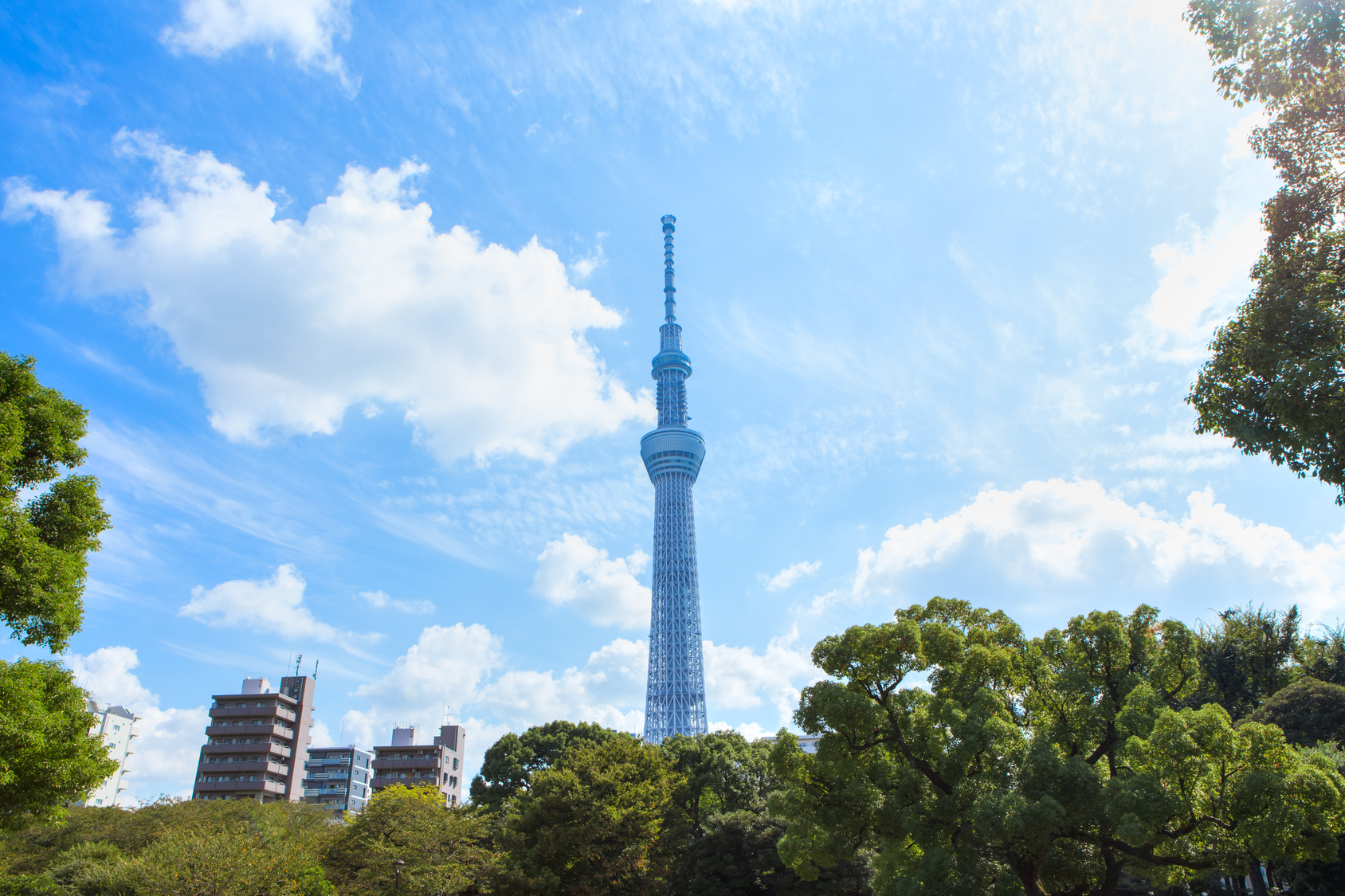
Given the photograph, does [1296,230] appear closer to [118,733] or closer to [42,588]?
[42,588]

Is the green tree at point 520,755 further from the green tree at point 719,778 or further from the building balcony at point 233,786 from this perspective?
the building balcony at point 233,786

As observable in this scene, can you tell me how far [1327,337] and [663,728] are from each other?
6356 centimetres

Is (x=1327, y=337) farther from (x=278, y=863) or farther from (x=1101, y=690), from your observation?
(x=278, y=863)

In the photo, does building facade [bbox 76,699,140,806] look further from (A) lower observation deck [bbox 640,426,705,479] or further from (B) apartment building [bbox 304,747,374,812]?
(A) lower observation deck [bbox 640,426,705,479]

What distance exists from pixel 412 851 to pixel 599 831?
16.8ft

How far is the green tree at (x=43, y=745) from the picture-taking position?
1020 centimetres

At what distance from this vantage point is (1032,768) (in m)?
13.1

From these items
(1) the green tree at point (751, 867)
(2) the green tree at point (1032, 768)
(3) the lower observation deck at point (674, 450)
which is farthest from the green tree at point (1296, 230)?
(3) the lower observation deck at point (674, 450)

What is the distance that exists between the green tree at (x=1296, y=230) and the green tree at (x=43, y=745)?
1567cm

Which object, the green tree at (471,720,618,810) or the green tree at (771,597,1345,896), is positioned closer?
the green tree at (771,597,1345,896)

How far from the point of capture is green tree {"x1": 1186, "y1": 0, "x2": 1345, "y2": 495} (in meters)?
8.77

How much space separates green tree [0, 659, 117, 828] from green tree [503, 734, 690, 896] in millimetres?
13810

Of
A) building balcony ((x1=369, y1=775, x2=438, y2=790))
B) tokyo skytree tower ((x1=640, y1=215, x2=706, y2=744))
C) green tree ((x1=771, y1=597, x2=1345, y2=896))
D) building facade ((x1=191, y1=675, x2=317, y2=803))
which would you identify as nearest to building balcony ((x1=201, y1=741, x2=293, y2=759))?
building facade ((x1=191, y1=675, x2=317, y2=803))

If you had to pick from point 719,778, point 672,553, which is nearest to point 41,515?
point 719,778
